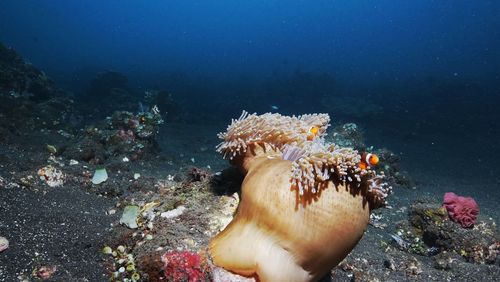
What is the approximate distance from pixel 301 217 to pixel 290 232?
0.15 meters

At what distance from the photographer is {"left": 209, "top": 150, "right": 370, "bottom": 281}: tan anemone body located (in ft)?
8.14

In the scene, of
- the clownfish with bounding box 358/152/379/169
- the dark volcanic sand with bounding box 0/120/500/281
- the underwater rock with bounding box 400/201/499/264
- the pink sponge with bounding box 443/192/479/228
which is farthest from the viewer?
the pink sponge with bounding box 443/192/479/228

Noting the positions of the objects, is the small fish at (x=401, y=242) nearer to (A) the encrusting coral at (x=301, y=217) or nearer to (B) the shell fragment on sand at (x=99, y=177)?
(A) the encrusting coral at (x=301, y=217)

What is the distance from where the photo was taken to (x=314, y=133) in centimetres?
343

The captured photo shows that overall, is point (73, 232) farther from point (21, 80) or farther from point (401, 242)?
point (21, 80)

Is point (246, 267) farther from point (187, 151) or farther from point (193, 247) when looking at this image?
point (187, 151)

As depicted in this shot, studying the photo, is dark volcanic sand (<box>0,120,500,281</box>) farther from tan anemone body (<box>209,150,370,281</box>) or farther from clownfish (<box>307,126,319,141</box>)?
clownfish (<box>307,126,319,141</box>)

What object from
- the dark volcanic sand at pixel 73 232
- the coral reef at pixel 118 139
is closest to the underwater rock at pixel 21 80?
the dark volcanic sand at pixel 73 232

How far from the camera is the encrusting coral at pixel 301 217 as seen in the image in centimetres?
249

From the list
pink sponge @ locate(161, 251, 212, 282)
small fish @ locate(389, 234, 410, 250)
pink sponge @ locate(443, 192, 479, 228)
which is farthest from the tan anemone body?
pink sponge @ locate(443, 192, 479, 228)

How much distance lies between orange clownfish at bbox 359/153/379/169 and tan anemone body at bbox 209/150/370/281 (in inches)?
9.2

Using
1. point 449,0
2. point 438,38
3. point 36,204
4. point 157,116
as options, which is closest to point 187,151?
point 157,116

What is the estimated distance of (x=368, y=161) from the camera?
2650 mm

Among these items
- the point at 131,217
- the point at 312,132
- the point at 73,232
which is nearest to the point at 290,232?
the point at 312,132
